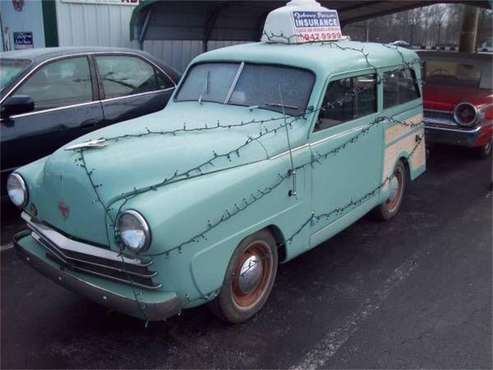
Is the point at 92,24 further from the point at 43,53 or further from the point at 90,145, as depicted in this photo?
the point at 90,145

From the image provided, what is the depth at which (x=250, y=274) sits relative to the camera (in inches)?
138

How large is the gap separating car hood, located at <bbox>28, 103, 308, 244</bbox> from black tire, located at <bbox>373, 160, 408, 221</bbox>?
2.01 m

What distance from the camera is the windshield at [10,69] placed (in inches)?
201

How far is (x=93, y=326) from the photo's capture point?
3.56 metres

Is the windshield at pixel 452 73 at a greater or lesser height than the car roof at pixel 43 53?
lesser

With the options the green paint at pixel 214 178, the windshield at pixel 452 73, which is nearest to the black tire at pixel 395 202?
the green paint at pixel 214 178

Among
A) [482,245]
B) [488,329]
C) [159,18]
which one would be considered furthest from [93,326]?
[159,18]

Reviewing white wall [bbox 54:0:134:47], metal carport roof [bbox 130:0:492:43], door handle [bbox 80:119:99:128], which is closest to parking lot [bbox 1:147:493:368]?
door handle [bbox 80:119:99:128]

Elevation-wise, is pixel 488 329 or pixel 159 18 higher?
pixel 159 18

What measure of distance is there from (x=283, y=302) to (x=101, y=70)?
330 centimetres

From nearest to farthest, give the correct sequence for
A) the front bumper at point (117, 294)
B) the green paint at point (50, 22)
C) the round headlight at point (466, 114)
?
the front bumper at point (117, 294) → the round headlight at point (466, 114) → the green paint at point (50, 22)

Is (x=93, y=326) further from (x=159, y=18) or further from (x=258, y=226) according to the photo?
(x=159, y=18)

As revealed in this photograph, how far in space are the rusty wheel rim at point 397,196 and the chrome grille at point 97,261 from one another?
10.6 ft

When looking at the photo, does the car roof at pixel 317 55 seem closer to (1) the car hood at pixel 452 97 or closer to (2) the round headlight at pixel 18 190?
(2) the round headlight at pixel 18 190
